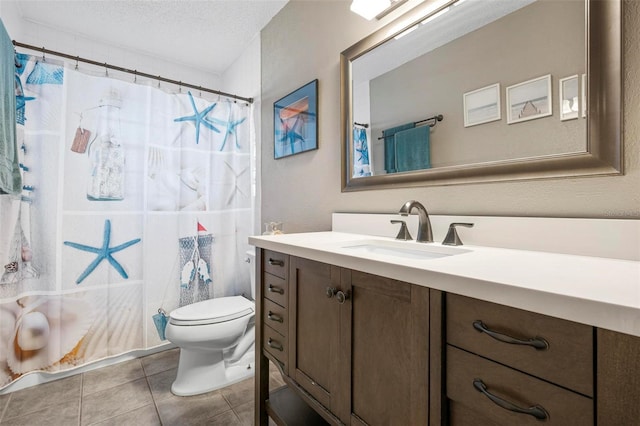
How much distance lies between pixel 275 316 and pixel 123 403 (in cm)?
111

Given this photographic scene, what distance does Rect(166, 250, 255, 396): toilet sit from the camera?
1.62 meters

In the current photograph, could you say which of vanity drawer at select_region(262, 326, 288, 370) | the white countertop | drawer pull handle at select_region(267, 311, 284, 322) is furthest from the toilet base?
the white countertop

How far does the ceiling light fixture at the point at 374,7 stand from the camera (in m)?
1.29

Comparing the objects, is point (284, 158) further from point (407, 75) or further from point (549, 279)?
point (549, 279)

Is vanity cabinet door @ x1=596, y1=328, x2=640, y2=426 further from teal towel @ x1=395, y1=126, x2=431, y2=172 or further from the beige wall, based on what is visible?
teal towel @ x1=395, y1=126, x2=431, y2=172

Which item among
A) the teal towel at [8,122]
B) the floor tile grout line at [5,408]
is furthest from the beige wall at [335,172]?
the floor tile grout line at [5,408]

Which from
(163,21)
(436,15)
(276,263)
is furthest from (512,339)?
(163,21)

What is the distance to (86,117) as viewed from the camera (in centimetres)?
184

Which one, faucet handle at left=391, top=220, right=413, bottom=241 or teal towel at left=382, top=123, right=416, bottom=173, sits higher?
teal towel at left=382, top=123, right=416, bottom=173

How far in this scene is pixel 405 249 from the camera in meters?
1.12

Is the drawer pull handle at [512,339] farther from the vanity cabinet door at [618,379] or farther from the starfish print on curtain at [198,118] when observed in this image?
the starfish print on curtain at [198,118]

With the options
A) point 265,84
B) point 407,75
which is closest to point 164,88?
point 265,84

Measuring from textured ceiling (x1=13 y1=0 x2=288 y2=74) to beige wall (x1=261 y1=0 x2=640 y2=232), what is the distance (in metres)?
0.22

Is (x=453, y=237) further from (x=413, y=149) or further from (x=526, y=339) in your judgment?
(x=526, y=339)
